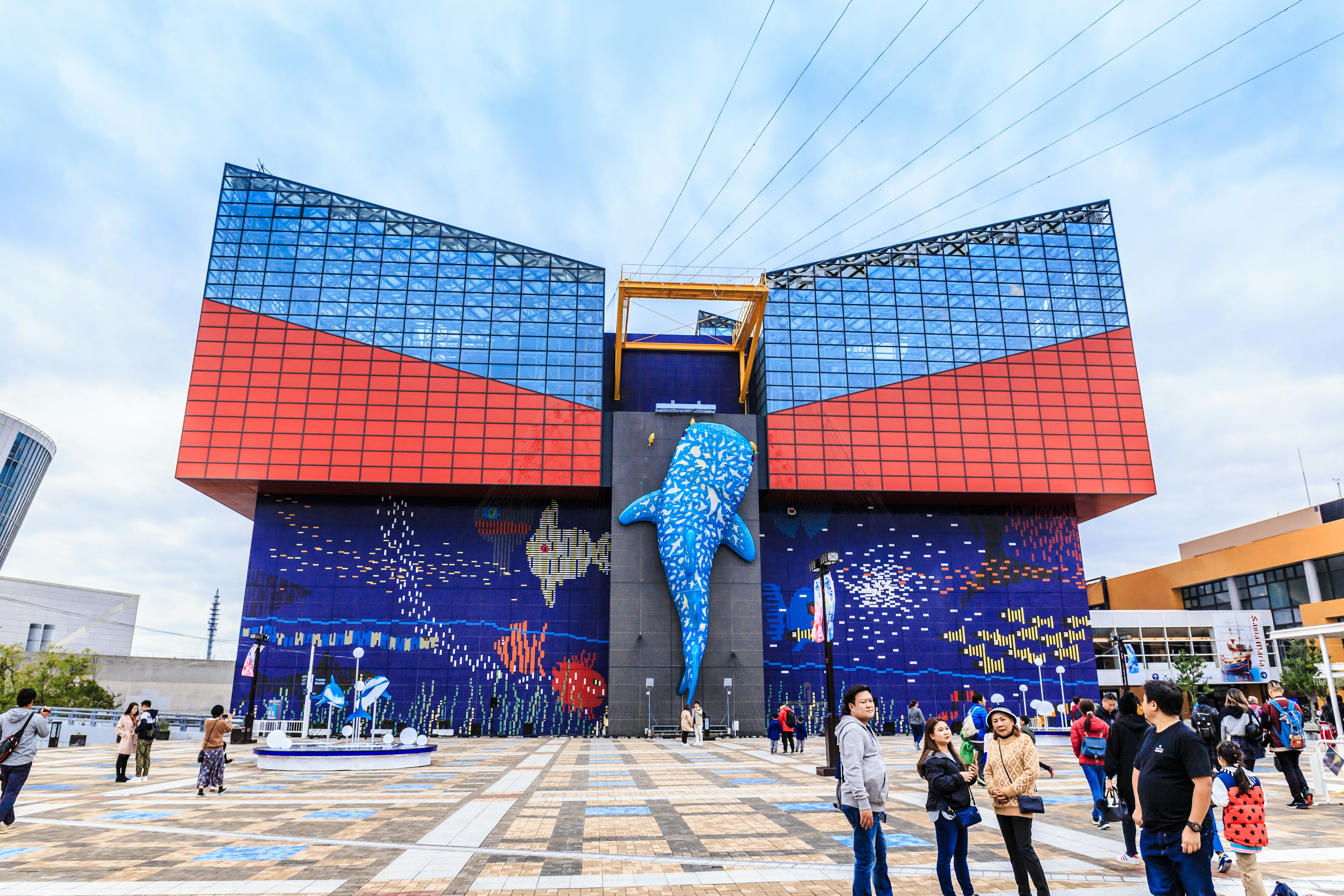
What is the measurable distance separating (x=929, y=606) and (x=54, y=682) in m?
49.1

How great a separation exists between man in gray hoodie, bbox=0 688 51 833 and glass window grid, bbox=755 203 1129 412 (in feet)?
114

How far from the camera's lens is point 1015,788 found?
19.9 ft

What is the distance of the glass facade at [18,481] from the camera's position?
227 ft

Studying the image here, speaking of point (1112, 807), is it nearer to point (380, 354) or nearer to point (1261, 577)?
point (380, 354)

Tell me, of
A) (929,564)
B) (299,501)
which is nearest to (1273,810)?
(929,564)

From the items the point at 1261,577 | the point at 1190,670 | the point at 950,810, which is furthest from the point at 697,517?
the point at 1261,577

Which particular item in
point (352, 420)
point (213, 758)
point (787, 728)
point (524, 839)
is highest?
point (352, 420)

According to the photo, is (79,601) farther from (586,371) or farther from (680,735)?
(680,735)

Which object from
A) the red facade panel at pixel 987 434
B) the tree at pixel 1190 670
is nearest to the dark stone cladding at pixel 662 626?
the red facade panel at pixel 987 434

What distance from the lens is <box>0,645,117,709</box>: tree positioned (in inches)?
1751

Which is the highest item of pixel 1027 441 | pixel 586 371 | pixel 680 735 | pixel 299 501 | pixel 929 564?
pixel 586 371

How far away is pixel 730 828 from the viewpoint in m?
9.98

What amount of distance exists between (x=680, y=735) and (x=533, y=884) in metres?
29.0

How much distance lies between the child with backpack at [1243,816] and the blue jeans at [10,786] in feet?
41.4
